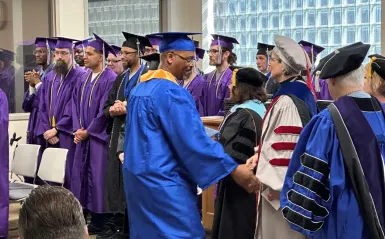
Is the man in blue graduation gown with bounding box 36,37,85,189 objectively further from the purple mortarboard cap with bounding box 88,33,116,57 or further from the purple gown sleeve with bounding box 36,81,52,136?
the purple mortarboard cap with bounding box 88,33,116,57

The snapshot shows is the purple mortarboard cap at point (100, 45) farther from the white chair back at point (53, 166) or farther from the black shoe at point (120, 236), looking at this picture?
the black shoe at point (120, 236)

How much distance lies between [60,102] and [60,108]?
0.06 m

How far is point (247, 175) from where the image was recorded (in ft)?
10.8

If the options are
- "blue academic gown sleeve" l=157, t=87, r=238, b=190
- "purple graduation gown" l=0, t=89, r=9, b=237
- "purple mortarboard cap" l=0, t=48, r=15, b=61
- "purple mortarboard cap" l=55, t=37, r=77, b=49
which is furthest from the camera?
"purple mortarboard cap" l=0, t=48, r=15, b=61

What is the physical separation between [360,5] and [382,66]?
18.0ft

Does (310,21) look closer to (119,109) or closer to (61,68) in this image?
(61,68)

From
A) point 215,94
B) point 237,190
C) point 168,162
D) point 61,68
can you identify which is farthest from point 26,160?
point 168,162

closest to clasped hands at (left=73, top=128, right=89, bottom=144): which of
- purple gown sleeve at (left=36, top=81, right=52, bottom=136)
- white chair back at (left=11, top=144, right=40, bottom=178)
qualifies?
white chair back at (left=11, top=144, right=40, bottom=178)

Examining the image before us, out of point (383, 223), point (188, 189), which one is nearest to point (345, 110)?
point (383, 223)

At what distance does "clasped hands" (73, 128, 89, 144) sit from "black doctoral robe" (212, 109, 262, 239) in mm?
2590

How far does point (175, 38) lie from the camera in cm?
347

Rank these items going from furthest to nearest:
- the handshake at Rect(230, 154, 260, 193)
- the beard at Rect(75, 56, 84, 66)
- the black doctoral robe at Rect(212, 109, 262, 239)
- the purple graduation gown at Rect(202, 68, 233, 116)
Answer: the beard at Rect(75, 56, 84, 66) < the purple graduation gown at Rect(202, 68, 233, 116) < the black doctoral robe at Rect(212, 109, 262, 239) < the handshake at Rect(230, 154, 260, 193)

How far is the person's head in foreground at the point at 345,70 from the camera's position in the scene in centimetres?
271

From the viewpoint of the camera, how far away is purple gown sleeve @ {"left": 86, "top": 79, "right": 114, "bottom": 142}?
5997 millimetres
